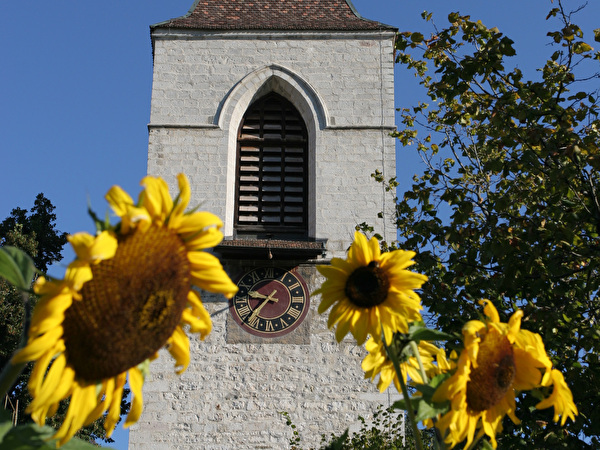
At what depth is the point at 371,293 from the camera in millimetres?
1837

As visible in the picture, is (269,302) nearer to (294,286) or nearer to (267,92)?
(294,286)

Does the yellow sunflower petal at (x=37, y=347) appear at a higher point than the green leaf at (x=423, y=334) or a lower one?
lower

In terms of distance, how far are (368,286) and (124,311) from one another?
2.84ft

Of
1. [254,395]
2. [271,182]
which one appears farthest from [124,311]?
[271,182]

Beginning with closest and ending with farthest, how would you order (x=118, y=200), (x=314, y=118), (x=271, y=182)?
(x=118, y=200) → (x=271, y=182) → (x=314, y=118)

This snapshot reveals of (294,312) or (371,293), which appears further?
(294,312)

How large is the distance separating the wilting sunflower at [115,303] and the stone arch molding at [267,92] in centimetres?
1279

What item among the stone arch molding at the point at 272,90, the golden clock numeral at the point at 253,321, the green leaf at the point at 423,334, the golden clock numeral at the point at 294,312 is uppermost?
the stone arch molding at the point at 272,90

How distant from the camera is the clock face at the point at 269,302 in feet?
41.6

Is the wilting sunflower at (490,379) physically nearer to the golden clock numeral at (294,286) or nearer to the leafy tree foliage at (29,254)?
the golden clock numeral at (294,286)

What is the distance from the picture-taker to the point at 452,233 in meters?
7.68

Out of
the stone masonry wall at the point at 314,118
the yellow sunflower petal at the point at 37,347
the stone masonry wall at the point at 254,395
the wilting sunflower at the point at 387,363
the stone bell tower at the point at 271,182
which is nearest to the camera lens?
the yellow sunflower petal at the point at 37,347

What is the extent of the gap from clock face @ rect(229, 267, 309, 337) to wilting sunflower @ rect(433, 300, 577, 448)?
1103cm

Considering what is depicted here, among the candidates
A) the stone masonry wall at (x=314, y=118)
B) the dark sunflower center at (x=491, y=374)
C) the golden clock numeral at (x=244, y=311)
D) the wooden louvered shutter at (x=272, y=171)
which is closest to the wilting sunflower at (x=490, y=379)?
the dark sunflower center at (x=491, y=374)
